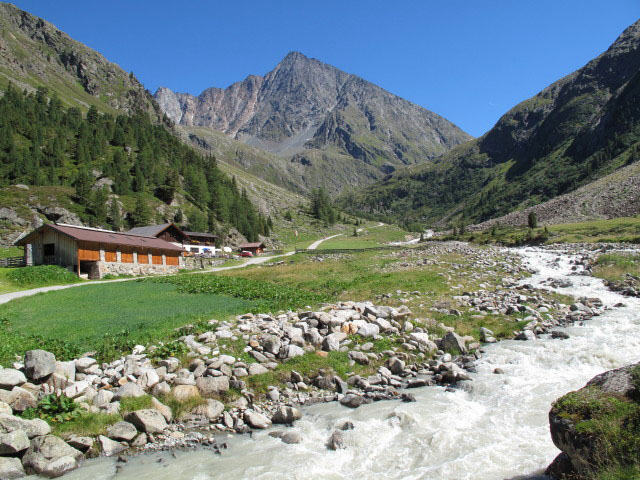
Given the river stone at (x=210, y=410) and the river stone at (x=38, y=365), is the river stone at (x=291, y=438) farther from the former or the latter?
the river stone at (x=38, y=365)

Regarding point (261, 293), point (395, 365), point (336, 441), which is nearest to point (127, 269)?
point (261, 293)

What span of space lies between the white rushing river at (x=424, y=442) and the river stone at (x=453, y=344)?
66.8 inches

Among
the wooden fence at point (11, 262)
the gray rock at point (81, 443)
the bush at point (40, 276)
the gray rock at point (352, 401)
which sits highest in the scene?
the wooden fence at point (11, 262)

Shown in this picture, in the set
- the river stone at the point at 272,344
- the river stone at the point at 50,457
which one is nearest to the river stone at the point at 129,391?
the river stone at the point at 50,457

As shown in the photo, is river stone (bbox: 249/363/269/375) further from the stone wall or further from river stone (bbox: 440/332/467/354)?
the stone wall

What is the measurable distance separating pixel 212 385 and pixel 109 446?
3.16 meters

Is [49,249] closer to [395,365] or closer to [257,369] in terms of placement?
[257,369]

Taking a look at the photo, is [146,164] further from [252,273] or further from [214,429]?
[214,429]

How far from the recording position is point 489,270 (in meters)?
36.3

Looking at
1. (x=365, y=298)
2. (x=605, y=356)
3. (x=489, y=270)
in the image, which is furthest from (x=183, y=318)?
(x=489, y=270)

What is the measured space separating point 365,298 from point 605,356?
47.2 feet

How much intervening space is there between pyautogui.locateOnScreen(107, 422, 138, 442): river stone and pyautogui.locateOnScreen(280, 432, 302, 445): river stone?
12.5 feet

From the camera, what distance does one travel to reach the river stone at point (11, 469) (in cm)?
719

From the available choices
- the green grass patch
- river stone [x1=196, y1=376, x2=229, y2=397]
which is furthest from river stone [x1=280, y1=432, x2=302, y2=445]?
the green grass patch
